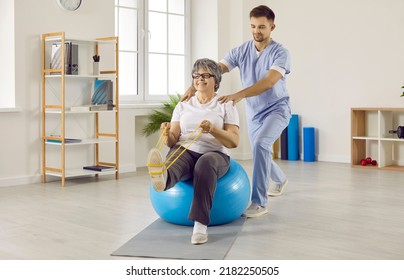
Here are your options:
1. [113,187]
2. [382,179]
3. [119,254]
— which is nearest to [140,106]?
[113,187]

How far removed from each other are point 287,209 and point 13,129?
8.46 ft

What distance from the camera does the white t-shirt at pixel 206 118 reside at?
351cm

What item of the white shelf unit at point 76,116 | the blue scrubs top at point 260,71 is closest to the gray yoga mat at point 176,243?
the blue scrubs top at point 260,71

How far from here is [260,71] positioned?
4.10 m

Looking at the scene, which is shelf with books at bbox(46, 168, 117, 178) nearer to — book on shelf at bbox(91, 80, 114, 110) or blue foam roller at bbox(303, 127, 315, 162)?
book on shelf at bbox(91, 80, 114, 110)

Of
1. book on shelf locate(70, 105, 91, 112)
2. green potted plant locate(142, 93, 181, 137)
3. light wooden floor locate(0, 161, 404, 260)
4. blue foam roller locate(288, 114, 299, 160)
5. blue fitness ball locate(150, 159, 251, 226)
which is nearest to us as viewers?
light wooden floor locate(0, 161, 404, 260)

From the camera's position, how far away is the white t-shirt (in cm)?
351

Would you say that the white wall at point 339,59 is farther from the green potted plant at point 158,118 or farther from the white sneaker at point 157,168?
the white sneaker at point 157,168

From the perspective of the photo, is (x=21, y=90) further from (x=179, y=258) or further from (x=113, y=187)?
(x=179, y=258)

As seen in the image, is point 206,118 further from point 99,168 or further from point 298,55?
point 298,55

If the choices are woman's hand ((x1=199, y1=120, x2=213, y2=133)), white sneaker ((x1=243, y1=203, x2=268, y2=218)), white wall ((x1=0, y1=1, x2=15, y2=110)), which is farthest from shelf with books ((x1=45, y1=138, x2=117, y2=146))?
woman's hand ((x1=199, y1=120, x2=213, y2=133))

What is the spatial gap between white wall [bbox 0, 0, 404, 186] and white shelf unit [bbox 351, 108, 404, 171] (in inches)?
5.8

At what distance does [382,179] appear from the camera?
5.59 metres

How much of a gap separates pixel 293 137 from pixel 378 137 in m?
1.11
